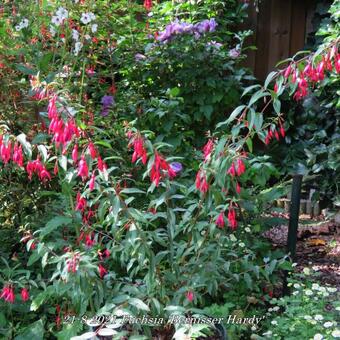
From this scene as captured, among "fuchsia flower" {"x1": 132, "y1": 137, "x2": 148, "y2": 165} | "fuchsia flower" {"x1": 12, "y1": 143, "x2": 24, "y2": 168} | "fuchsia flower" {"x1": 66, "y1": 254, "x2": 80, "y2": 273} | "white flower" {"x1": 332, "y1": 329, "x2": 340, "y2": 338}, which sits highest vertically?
"fuchsia flower" {"x1": 132, "y1": 137, "x2": 148, "y2": 165}

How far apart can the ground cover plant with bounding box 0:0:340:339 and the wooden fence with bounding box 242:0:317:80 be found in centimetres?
59

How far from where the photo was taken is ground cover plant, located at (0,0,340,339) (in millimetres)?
1878

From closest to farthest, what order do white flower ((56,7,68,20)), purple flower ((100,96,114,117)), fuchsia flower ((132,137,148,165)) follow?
1. fuchsia flower ((132,137,148,165))
2. white flower ((56,7,68,20))
3. purple flower ((100,96,114,117))

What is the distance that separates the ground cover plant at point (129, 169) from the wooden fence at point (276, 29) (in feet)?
1.95

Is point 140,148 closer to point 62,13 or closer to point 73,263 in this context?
point 73,263

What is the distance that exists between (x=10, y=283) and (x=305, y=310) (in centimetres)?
128

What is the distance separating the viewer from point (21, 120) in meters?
3.16

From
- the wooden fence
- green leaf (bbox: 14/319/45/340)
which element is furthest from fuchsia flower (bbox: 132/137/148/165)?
the wooden fence

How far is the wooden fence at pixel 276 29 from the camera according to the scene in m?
5.14

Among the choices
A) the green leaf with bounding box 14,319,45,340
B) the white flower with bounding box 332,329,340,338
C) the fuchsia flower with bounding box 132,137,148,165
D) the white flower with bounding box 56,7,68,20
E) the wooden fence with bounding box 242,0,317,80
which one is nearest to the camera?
the fuchsia flower with bounding box 132,137,148,165

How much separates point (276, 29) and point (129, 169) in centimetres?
299

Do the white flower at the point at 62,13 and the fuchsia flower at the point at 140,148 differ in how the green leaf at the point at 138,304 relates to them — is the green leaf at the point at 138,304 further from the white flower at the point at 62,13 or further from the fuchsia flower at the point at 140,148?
the white flower at the point at 62,13

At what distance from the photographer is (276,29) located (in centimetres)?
527

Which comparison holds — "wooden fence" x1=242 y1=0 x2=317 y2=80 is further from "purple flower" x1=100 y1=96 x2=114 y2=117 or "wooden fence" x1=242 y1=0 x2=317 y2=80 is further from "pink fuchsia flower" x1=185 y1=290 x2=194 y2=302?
"pink fuchsia flower" x1=185 y1=290 x2=194 y2=302
